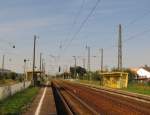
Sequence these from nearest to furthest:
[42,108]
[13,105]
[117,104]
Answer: [42,108], [13,105], [117,104]

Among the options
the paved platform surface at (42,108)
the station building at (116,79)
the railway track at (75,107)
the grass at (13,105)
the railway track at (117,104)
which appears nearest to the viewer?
the paved platform surface at (42,108)

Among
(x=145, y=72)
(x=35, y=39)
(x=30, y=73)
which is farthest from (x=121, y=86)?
(x=145, y=72)

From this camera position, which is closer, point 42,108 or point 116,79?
point 42,108

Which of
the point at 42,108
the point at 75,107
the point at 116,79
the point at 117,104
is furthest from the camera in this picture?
the point at 116,79

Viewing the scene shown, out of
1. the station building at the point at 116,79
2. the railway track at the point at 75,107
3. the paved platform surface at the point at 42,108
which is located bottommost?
the railway track at the point at 75,107

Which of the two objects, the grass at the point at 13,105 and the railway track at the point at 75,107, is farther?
the railway track at the point at 75,107

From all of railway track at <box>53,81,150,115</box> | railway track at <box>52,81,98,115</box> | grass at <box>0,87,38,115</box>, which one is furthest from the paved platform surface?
railway track at <box>53,81,150,115</box>

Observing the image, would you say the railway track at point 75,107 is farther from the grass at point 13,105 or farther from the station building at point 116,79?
the station building at point 116,79

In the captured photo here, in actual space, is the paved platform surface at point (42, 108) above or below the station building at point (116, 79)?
below

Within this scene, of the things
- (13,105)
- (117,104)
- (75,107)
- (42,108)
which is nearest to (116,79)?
(117,104)

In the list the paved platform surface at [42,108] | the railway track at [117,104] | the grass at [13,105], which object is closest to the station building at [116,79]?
the railway track at [117,104]

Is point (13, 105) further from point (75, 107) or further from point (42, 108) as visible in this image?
point (75, 107)

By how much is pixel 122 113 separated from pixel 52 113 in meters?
4.28

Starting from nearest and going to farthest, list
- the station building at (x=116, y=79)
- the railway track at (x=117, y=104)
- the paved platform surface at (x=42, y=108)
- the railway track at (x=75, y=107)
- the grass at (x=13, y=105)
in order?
1. the paved platform surface at (x=42, y=108)
2. the grass at (x=13, y=105)
3. the railway track at (x=75, y=107)
4. the railway track at (x=117, y=104)
5. the station building at (x=116, y=79)
